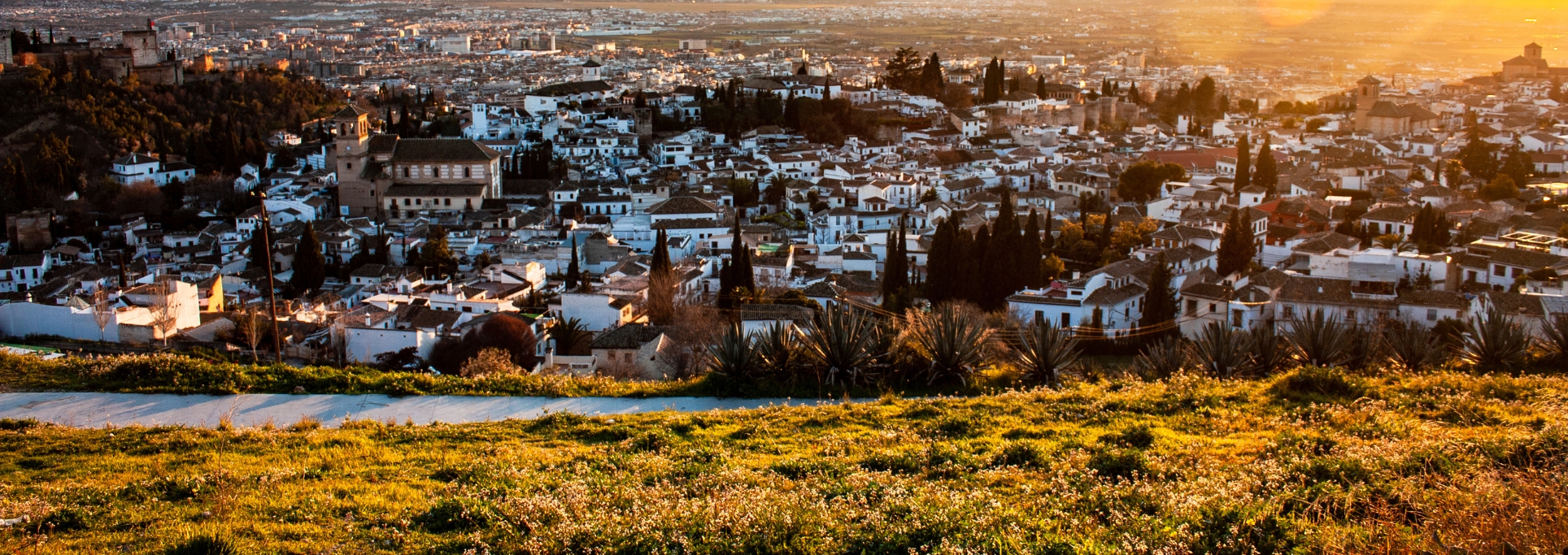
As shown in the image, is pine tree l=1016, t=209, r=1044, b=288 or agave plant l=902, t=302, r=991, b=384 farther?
pine tree l=1016, t=209, r=1044, b=288

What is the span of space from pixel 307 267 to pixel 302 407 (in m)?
22.8

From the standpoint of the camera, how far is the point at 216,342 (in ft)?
58.5

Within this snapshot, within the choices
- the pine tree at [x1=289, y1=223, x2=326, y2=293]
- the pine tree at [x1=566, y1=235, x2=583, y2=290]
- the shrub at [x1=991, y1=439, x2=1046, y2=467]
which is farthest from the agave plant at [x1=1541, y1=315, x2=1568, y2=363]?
the pine tree at [x1=289, y1=223, x2=326, y2=293]

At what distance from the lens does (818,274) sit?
26.3 m

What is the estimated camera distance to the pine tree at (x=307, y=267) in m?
28.8

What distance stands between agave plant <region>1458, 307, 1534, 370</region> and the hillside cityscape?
0.15 feet

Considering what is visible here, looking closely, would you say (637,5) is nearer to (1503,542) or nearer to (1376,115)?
(1376,115)

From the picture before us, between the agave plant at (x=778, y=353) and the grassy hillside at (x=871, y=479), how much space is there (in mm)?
1257

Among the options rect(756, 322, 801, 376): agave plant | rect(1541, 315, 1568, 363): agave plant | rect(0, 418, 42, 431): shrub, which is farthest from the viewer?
rect(1541, 315, 1568, 363): agave plant

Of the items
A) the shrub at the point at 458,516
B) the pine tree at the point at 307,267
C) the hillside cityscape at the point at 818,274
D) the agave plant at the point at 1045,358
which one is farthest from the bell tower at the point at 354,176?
the shrub at the point at 458,516

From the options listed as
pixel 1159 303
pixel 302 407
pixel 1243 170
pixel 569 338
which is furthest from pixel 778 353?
pixel 1243 170

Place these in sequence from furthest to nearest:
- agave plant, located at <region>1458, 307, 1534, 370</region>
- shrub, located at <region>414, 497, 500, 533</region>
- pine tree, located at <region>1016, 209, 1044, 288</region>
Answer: pine tree, located at <region>1016, 209, 1044, 288</region> < agave plant, located at <region>1458, 307, 1534, 370</region> < shrub, located at <region>414, 497, 500, 533</region>

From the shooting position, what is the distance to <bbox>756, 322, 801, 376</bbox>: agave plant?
8406 mm

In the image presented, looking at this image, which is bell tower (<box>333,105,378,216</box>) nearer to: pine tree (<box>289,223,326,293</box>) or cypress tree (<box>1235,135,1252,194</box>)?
pine tree (<box>289,223,326,293</box>)
